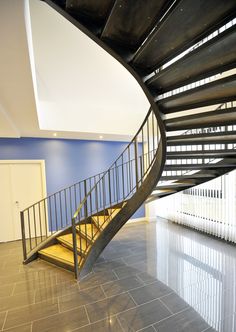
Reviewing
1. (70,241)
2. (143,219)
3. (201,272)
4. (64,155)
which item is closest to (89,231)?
(70,241)

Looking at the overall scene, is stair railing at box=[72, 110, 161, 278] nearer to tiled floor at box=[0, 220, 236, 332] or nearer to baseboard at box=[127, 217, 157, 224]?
tiled floor at box=[0, 220, 236, 332]

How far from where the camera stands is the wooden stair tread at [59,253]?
3.29 metres

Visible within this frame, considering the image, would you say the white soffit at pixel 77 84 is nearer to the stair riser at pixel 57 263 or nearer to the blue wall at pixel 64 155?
the blue wall at pixel 64 155

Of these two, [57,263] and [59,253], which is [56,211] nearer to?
[59,253]

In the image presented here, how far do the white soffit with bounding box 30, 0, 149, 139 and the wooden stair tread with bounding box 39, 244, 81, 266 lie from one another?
103 inches

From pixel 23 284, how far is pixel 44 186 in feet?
8.44

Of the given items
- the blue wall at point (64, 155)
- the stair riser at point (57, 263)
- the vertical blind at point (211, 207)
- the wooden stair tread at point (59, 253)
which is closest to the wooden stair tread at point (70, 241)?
the wooden stair tread at point (59, 253)

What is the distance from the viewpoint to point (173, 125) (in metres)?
1.89

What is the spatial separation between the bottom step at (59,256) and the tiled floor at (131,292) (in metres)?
0.12

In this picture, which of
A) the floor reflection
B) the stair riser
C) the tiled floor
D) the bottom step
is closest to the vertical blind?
the floor reflection

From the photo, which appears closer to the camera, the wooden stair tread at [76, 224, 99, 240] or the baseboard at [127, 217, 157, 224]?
the wooden stair tread at [76, 224, 99, 240]

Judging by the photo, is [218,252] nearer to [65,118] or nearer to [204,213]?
[204,213]

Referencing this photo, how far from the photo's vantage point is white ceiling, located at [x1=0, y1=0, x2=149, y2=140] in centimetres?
167

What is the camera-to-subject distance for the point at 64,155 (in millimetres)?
5258
